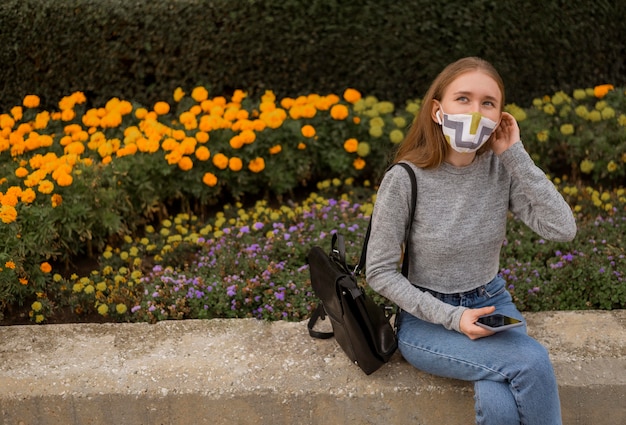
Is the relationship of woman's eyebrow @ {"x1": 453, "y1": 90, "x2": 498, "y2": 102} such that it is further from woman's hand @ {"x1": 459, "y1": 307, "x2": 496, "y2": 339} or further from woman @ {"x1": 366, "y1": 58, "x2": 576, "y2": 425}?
woman's hand @ {"x1": 459, "y1": 307, "x2": 496, "y2": 339}

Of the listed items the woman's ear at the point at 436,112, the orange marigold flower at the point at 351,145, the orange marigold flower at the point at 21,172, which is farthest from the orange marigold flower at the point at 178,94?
the woman's ear at the point at 436,112

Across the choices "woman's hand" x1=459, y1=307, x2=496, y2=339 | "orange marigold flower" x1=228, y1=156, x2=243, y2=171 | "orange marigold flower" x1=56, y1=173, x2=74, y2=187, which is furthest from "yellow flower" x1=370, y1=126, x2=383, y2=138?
"woman's hand" x1=459, y1=307, x2=496, y2=339

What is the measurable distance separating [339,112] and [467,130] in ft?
7.01

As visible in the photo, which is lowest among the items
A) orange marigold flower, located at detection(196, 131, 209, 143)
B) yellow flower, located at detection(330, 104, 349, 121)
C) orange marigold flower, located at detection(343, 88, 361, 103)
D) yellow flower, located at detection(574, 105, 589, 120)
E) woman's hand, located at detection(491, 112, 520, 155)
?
orange marigold flower, located at detection(196, 131, 209, 143)

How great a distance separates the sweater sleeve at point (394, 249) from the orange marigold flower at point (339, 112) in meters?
2.03

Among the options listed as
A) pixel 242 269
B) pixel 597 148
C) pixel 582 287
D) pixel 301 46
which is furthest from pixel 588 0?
pixel 242 269

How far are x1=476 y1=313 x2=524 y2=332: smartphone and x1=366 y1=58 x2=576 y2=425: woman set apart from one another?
26 millimetres

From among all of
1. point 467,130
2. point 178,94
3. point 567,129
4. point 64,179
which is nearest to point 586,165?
point 567,129

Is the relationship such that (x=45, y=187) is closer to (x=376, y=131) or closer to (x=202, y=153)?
(x=202, y=153)

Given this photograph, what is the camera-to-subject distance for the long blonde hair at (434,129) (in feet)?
8.25

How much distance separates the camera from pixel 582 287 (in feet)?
10.9

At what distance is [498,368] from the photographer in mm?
2352

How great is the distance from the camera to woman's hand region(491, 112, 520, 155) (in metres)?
2.52

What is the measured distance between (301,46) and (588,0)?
1867 mm
